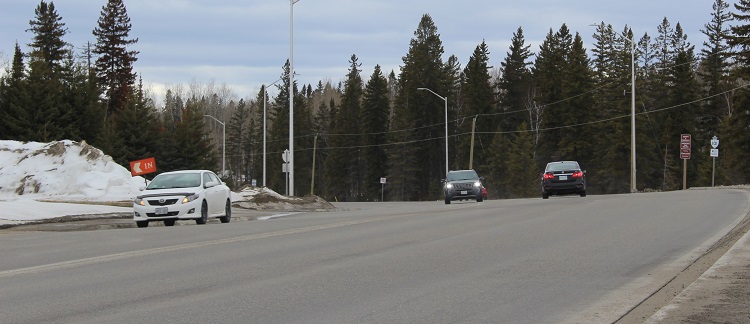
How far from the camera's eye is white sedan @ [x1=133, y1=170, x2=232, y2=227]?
74.8 ft

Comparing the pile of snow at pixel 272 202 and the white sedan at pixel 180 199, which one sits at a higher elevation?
the white sedan at pixel 180 199

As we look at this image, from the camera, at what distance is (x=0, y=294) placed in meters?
9.80

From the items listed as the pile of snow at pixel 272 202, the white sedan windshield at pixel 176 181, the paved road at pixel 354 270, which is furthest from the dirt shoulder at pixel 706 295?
the pile of snow at pixel 272 202

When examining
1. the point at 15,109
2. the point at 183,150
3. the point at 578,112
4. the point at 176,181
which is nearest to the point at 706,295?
the point at 176,181

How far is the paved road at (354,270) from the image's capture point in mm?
8516

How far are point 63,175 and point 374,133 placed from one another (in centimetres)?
8110

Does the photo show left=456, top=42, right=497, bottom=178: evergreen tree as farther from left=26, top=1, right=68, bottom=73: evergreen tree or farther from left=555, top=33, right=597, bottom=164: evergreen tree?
left=26, top=1, right=68, bottom=73: evergreen tree

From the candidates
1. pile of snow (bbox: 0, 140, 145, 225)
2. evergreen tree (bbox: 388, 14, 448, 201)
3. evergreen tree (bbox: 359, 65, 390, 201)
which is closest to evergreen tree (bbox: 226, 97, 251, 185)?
evergreen tree (bbox: 359, 65, 390, 201)

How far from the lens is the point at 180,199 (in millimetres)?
22906

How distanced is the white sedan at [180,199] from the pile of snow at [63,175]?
36.8 ft

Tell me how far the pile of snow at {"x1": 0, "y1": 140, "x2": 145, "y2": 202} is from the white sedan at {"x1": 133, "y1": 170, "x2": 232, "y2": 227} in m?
11.2

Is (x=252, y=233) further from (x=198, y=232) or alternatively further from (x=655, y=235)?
(x=655, y=235)

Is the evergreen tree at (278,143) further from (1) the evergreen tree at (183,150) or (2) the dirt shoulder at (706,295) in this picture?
(2) the dirt shoulder at (706,295)

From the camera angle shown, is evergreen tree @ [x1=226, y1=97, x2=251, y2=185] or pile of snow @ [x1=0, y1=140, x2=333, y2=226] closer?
pile of snow @ [x1=0, y1=140, x2=333, y2=226]
